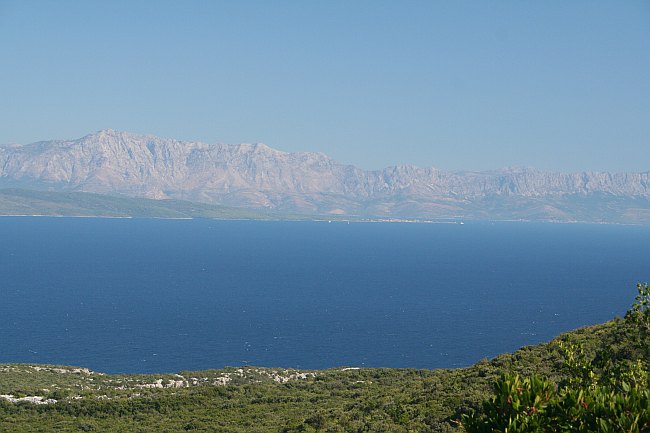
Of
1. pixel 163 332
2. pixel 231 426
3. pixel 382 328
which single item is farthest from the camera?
pixel 382 328

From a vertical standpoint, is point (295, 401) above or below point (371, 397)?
below

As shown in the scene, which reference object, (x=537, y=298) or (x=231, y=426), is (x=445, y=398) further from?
(x=537, y=298)

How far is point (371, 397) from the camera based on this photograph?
2083 inches

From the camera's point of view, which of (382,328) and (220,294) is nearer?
(382,328)

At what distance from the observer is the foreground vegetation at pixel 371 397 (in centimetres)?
1919

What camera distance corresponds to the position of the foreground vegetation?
1919cm

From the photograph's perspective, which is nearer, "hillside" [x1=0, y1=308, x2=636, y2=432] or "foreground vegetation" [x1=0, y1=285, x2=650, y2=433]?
"foreground vegetation" [x1=0, y1=285, x2=650, y2=433]

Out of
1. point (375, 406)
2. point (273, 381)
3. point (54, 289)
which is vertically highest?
point (375, 406)

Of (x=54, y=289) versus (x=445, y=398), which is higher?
(x=445, y=398)

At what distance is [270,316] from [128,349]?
43.1 meters

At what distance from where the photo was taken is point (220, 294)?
18688 centimetres

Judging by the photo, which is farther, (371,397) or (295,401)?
(295,401)

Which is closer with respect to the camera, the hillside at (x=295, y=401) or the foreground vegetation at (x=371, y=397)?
the foreground vegetation at (x=371, y=397)

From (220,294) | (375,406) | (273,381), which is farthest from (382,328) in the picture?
(375,406)
